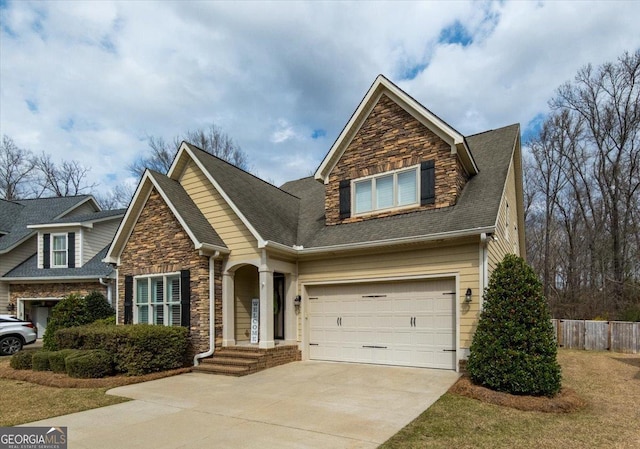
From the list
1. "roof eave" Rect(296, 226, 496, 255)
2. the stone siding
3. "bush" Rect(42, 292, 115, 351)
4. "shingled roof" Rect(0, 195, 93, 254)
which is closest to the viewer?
"roof eave" Rect(296, 226, 496, 255)

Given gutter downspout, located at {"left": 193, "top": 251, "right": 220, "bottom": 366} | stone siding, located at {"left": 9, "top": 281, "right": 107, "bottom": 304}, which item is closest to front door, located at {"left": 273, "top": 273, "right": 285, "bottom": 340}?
gutter downspout, located at {"left": 193, "top": 251, "right": 220, "bottom": 366}

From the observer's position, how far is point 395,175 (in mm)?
11812

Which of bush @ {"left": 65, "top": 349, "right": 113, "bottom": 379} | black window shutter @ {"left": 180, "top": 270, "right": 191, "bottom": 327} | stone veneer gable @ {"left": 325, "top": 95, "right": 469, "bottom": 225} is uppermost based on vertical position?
stone veneer gable @ {"left": 325, "top": 95, "right": 469, "bottom": 225}

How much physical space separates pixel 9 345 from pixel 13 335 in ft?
1.16

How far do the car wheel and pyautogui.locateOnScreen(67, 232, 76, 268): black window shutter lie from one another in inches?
184

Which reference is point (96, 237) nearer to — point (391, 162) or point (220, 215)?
point (220, 215)

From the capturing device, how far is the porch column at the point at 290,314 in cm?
1189

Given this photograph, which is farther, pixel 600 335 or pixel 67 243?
pixel 67 243

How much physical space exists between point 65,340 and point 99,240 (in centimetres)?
992

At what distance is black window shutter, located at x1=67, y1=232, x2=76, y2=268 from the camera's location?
19109 millimetres

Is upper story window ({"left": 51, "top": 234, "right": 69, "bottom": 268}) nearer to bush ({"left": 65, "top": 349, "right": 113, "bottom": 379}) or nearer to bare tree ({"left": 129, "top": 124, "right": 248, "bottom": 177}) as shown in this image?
bush ({"left": 65, "top": 349, "right": 113, "bottom": 379})

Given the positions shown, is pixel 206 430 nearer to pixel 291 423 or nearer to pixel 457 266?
pixel 291 423

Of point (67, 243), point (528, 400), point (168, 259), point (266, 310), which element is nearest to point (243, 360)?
point (266, 310)

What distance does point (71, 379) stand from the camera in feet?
30.6
